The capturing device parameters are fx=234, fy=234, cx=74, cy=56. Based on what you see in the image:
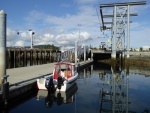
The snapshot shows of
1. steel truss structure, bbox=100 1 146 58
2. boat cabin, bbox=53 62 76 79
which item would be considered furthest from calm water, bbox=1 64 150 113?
steel truss structure, bbox=100 1 146 58

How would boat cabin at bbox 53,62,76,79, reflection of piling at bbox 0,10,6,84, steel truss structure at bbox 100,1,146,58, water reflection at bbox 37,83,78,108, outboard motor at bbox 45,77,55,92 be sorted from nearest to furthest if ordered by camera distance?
reflection of piling at bbox 0,10,6,84 < water reflection at bbox 37,83,78,108 < outboard motor at bbox 45,77,55,92 < boat cabin at bbox 53,62,76,79 < steel truss structure at bbox 100,1,146,58

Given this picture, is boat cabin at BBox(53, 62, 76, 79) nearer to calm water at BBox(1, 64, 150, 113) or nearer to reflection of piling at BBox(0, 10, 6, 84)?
calm water at BBox(1, 64, 150, 113)

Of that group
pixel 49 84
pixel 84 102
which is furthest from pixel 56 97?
pixel 84 102

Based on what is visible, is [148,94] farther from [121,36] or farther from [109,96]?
[121,36]

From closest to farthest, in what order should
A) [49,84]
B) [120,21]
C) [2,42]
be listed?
[2,42]
[49,84]
[120,21]

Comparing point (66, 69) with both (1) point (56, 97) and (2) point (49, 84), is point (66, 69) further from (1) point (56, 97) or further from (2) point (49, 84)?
(1) point (56, 97)

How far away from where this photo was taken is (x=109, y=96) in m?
18.5

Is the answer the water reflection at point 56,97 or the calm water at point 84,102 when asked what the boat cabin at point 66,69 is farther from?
the water reflection at point 56,97

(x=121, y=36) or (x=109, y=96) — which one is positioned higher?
(x=121, y=36)

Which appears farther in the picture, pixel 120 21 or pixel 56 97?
pixel 120 21

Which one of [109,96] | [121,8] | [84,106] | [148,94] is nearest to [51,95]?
[84,106]

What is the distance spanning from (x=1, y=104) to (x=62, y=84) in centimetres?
560

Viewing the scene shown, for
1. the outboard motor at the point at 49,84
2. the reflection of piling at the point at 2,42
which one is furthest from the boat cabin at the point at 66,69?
the reflection of piling at the point at 2,42

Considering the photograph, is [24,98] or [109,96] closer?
[24,98]
